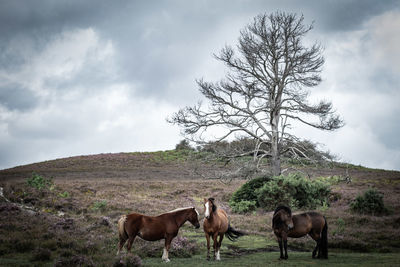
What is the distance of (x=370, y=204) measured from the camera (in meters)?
18.3

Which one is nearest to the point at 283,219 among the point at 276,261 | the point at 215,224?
the point at 276,261

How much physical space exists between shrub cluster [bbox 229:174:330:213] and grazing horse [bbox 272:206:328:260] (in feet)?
32.2

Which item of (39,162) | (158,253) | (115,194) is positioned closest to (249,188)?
(115,194)

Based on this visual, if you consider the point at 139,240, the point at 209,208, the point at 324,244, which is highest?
the point at 209,208

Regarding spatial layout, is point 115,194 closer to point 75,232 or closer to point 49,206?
point 49,206

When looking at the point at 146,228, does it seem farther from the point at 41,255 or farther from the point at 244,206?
the point at 244,206

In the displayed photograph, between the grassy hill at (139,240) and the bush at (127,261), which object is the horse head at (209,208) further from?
the bush at (127,261)

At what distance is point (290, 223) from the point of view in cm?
877

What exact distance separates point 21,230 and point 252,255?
8545 millimetres

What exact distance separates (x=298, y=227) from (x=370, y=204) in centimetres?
1182

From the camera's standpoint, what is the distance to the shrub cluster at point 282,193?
1909 centimetres

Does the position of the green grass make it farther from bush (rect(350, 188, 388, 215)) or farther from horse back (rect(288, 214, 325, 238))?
bush (rect(350, 188, 388, 215))

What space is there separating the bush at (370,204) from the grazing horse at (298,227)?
10.9 meters

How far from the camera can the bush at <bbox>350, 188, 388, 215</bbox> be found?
1822 cm
